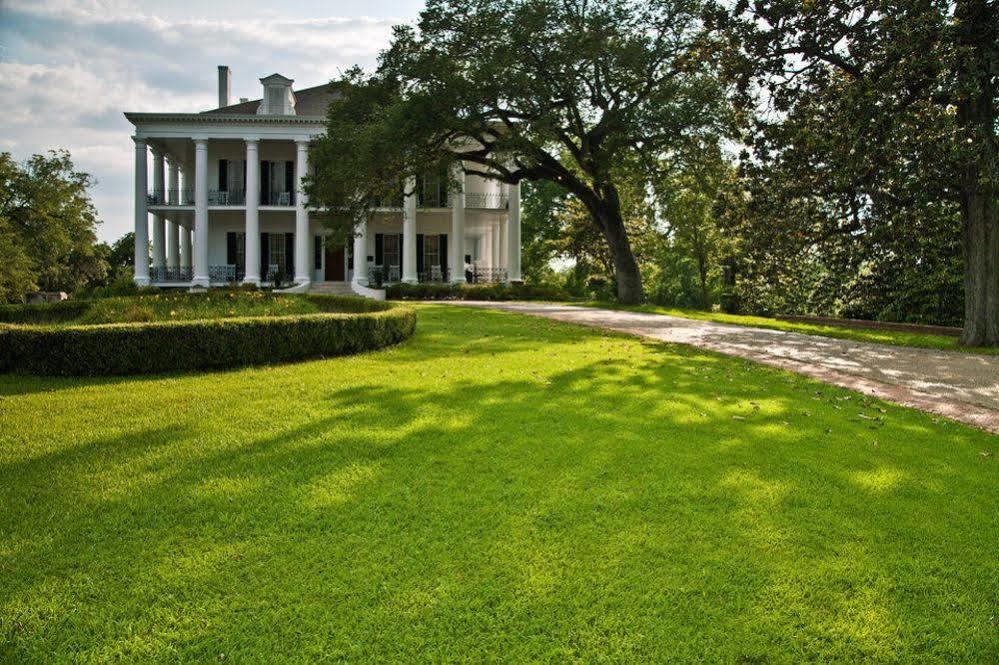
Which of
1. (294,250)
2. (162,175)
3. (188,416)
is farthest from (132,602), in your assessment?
(162,175)

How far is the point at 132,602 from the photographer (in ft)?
10.2

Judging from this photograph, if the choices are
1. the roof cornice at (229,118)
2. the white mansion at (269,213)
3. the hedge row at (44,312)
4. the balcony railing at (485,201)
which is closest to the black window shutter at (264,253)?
the white mansion at (269,213)

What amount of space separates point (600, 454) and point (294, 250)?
32532 mm

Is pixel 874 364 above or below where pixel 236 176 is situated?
below

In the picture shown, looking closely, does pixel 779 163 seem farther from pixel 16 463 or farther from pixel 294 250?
pixel 294 250

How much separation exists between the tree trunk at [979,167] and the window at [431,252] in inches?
1005

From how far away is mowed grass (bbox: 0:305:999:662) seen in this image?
2.96 m

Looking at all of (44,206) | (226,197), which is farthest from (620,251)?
(44,206)

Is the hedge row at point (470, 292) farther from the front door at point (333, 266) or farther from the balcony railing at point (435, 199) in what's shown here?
the front door at point (333, 266)

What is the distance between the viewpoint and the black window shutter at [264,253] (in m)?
35.0

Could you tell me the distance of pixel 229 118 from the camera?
3225cm

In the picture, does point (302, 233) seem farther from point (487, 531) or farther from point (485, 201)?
point (487, 531)

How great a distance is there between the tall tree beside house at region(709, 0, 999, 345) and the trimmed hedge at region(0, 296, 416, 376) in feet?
35.5

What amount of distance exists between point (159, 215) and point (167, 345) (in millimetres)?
30184
